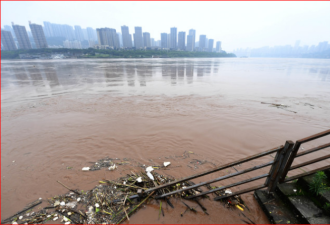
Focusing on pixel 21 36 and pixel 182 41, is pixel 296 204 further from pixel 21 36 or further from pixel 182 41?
pixel 21 36

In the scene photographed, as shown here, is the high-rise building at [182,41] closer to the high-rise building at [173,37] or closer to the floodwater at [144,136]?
the high-rise building at [173,37]

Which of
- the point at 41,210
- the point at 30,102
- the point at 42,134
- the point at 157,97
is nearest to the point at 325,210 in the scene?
the point at 41,210

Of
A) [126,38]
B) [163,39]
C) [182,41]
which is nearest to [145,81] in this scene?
[126,38]

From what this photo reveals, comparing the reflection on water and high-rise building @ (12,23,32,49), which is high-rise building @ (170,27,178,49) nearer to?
high-rise building @ (12,23,32,49)

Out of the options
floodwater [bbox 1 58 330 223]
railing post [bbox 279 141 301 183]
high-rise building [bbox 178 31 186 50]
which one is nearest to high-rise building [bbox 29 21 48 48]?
high-rise building [bbox 178 31 186 50]

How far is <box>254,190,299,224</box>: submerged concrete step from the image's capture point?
2908 mm

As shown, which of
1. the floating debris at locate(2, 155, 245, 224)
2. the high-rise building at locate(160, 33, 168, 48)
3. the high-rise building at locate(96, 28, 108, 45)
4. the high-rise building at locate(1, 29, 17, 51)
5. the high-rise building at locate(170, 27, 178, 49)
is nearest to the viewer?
the floating debris at locate(2, 155, 245, 224)

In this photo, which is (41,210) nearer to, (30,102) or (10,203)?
(10,203)

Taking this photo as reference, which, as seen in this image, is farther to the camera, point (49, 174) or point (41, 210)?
point (49, 174)

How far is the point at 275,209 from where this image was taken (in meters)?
3.12

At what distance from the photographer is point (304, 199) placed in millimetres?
3016

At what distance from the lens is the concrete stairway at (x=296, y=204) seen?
8.90 ft

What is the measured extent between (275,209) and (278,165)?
99 cm

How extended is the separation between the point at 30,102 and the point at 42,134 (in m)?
6.12
